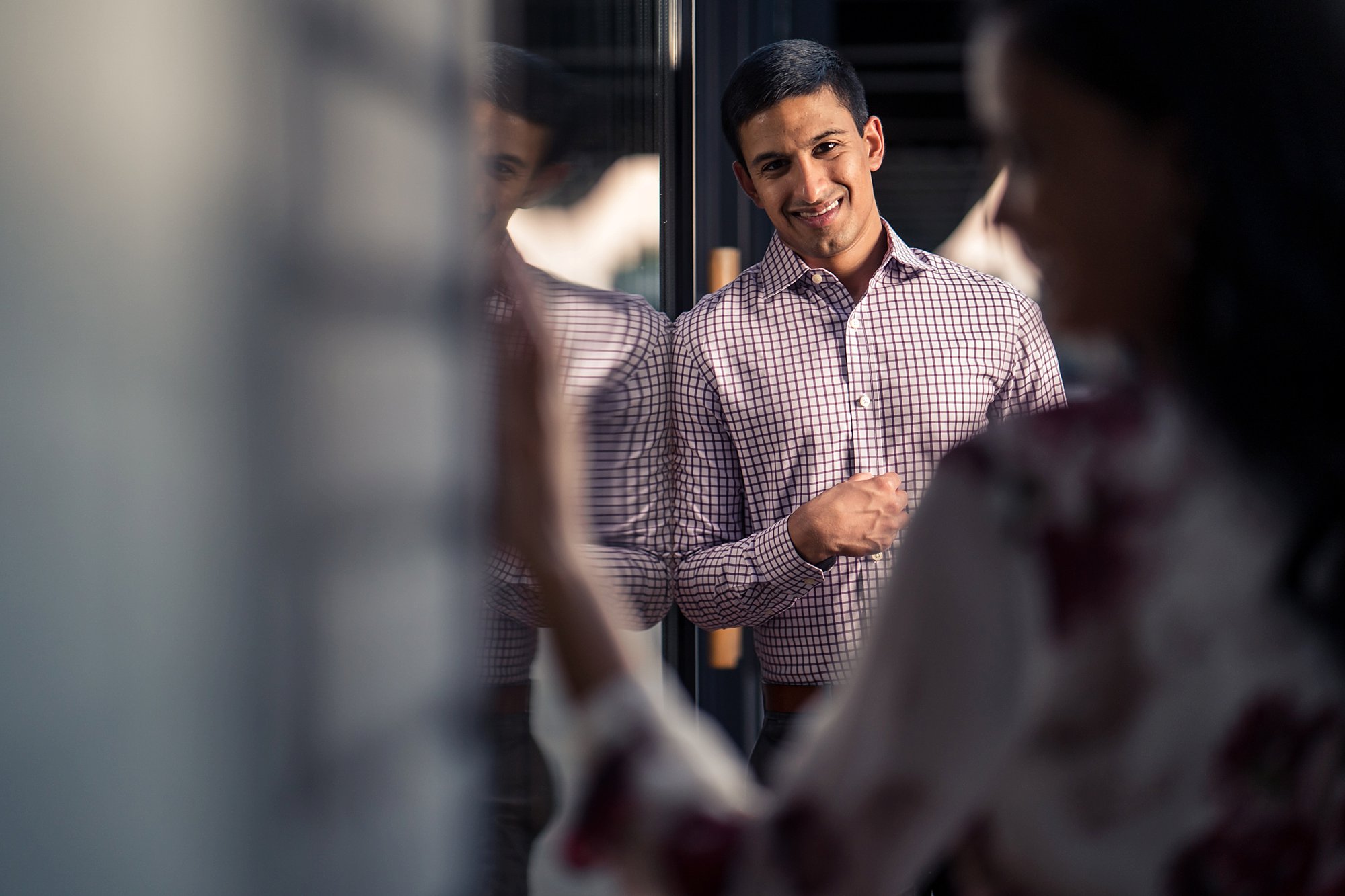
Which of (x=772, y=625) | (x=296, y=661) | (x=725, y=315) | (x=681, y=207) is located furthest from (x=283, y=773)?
(x=681, y=207)

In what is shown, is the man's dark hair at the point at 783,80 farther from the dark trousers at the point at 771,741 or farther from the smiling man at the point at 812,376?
the dark trousers at the point at 771,741

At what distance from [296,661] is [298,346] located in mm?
155

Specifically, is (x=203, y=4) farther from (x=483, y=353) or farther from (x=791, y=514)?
(x=791, y=514)

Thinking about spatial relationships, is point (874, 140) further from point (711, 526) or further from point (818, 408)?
point (711, 526)

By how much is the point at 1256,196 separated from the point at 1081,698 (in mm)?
236

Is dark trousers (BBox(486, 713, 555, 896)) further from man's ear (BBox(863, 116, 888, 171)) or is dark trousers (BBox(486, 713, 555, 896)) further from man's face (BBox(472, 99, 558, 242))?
man's ear (BBox(863, 116, 888, 171))

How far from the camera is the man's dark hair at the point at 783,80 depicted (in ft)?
5.79

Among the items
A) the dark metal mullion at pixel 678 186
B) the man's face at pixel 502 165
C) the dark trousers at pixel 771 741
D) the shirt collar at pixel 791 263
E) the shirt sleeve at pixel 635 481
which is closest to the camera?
the man's face at pixel 502 165

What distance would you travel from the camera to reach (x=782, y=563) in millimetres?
1604

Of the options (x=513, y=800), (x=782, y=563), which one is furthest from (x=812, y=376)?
(x=513, y=800)

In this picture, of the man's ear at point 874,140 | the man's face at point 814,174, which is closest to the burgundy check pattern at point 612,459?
the man's face at point 814,174

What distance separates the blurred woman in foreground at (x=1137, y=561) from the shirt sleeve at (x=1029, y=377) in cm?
122

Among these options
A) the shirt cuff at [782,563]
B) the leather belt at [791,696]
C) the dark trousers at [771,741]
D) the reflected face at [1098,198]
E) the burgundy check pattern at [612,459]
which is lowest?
the dark trousers at [771,741]

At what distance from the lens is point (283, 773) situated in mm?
543
